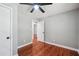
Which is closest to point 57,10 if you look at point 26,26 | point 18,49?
point 26,26

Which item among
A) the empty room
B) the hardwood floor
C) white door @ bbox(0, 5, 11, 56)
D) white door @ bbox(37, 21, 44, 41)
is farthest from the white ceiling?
the hardwood floor

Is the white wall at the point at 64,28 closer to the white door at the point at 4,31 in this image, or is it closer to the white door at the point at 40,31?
the white door at the point at 40,31

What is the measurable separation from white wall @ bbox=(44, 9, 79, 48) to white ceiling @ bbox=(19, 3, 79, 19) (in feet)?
0.19

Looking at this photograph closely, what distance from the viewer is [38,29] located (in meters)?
1.28

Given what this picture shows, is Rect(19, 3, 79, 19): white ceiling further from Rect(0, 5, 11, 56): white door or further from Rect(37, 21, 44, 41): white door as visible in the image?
Rect(0, 5, 11, 56): white door

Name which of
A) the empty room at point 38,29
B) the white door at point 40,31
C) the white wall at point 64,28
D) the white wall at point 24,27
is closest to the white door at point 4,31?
the empty room at point 38,29

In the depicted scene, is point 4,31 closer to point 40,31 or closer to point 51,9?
point 40,31

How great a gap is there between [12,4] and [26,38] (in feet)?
1.69

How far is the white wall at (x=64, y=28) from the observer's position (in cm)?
120

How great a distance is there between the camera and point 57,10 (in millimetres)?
1237

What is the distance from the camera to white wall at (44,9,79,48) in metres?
1.20

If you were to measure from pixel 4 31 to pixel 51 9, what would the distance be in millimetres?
Result: 730

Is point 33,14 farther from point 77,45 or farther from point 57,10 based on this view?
point 77,45

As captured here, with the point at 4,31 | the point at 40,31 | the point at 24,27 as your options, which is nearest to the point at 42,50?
the point at 40,31
